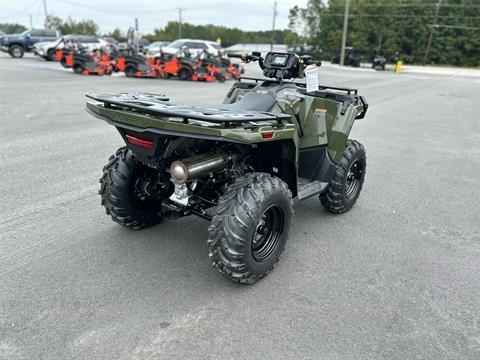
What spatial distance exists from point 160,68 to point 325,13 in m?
54.4

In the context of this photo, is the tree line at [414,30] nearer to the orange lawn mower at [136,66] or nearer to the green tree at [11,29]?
the orange lawn mower at [136,66]

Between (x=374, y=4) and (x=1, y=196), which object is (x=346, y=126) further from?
(x=374, y=4)

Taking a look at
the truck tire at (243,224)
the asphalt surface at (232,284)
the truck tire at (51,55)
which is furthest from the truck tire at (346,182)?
the truck tire at (51,55)

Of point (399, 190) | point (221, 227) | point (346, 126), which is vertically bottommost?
point (399, 190)

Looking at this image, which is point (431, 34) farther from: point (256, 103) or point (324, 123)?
point (256, 103)

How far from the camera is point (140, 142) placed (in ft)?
9.47

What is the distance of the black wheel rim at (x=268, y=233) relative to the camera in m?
3.19

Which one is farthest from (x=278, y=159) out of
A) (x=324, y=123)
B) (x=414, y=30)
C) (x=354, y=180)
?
(x=414, y=30)

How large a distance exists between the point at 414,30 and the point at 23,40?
170 feet

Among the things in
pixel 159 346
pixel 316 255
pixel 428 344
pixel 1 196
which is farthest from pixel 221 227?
pixel 1 196

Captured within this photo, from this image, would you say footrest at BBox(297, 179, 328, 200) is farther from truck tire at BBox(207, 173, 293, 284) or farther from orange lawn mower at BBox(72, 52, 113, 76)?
orange lawn mower at BBox(72, 52, 113, 76)

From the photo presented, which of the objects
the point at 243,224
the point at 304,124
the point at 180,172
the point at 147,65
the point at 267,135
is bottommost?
the point at 147,65

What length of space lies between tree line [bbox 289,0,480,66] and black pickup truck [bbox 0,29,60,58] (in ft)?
136

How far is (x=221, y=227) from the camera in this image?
9.20ft
